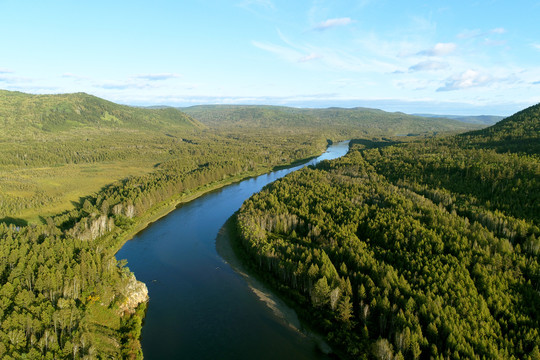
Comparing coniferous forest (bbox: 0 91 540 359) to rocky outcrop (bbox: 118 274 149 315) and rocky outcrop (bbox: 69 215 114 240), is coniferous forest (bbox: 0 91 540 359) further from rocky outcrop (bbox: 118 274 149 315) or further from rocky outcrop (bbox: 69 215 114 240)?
rocky outcrop (bbox: 69 215 114 240)

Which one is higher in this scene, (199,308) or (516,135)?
(516,135)

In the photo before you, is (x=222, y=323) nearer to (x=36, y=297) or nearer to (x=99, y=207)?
(x=36, y=297)

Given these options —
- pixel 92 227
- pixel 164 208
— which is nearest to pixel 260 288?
pixel 92 227

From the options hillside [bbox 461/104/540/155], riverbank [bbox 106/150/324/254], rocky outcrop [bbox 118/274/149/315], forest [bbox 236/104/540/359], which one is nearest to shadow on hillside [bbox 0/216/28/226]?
riverbank [bbox 106/150/324/254]

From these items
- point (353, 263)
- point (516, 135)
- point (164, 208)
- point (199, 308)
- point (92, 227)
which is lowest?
point (199, 308)

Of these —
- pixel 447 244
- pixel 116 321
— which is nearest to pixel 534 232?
pixel 447 244

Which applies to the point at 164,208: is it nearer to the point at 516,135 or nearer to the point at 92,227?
the point at 92,227
